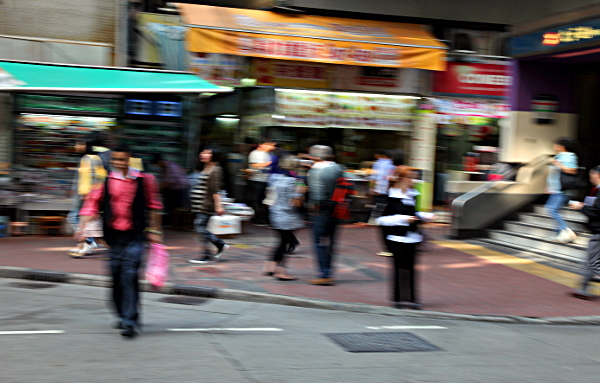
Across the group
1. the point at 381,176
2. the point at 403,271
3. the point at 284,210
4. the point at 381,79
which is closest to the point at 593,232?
the point at 403,271

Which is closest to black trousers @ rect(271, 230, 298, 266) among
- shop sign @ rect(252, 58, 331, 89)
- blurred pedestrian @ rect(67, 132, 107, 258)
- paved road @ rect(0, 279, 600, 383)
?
paved road @ rect(0, 279, 600, 383)

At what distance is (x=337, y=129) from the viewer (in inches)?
623

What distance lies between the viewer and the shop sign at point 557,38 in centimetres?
1205

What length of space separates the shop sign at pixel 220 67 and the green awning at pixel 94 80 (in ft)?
3.37

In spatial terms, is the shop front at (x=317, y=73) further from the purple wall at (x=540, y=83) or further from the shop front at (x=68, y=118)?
the purple wall at (x=540, y=83)

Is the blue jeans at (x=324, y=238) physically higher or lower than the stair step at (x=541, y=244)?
higher

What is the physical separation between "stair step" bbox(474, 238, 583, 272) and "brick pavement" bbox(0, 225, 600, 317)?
1.72 feet

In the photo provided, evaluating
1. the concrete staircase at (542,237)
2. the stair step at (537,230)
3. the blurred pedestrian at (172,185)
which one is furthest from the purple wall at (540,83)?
the blurred pedestrian at (172,185)

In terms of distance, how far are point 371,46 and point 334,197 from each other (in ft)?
21.6

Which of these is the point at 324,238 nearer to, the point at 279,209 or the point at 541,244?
the point at 279,209

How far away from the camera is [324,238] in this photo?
9031mm

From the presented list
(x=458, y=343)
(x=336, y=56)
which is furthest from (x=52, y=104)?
(x=458, y=343)

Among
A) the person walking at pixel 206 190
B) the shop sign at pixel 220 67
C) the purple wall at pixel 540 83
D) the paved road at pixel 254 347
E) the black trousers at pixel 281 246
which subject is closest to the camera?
the paved road at pixel 254 347

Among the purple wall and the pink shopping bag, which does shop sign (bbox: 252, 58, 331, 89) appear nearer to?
the purple wall
